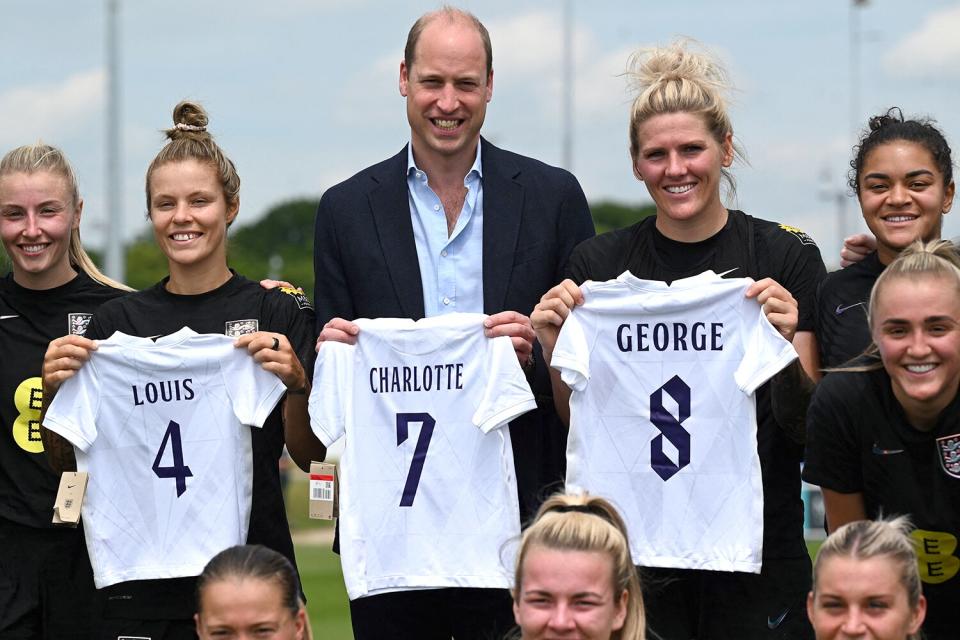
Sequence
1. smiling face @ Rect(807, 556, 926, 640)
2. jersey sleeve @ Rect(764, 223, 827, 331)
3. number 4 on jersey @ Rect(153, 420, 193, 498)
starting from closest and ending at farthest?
smiling face @ Rect(807, 556, 926, 640)
jersey sleeve @ Rect(764, 223, 827, 331)
number 4 on jersey @ Rect(153, 420, 193, 498)

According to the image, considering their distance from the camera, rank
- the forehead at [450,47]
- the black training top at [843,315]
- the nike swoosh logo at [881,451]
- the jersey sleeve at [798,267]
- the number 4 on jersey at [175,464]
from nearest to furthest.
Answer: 1. the nike swoosh logo at [881,451]
2. the black training top at [843,315]
3. the jersey sleeve at [798,267]
4. the forehead at [450,47]
5. the number 4 on jersey at [175,464]

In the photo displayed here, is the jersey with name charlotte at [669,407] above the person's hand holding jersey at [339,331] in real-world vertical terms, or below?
below

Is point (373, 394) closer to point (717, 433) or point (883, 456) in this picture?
point (717, 433)

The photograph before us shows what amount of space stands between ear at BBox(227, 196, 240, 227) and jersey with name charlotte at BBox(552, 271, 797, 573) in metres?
1.60

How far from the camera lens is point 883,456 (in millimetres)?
5246

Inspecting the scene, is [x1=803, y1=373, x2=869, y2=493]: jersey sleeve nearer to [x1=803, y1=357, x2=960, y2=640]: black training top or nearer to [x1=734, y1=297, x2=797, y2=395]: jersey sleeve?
[x1=803, y1=357, x2=960, y2=640]: black training top

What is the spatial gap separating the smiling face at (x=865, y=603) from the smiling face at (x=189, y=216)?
2899 mm

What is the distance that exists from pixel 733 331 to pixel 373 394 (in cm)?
156

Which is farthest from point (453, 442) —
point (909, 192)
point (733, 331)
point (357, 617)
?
point (909, 192)

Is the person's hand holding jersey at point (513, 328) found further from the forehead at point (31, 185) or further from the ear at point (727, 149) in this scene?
the forehead at point (31, 185)

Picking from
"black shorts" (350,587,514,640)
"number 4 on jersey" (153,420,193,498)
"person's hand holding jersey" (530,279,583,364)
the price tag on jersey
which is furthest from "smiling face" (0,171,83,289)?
"person's hand holding jersey" (530,279,583,364)

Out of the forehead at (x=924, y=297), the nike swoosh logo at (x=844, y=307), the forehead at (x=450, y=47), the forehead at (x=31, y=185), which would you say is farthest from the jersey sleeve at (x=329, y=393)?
the forehead at (x=924, y=297)

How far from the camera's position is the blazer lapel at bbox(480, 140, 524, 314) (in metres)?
6.17

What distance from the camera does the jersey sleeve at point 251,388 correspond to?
6137 mm
